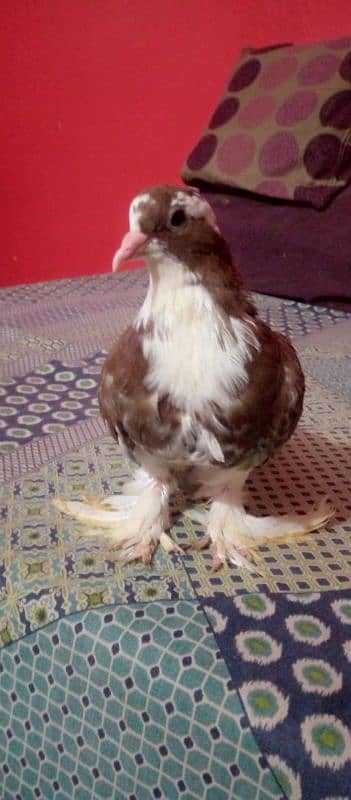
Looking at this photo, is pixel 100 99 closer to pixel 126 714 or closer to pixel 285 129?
pixel 285 129

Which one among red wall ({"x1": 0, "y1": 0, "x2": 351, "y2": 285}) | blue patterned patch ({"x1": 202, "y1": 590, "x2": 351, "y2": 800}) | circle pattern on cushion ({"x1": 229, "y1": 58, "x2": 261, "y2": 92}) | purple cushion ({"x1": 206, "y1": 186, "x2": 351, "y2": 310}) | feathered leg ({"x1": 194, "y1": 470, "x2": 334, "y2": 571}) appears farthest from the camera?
red wall ({"x1": 0, "y1": 0, "x2": 351, "y2": 285})

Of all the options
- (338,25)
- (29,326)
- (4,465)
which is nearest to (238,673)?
(4,465)

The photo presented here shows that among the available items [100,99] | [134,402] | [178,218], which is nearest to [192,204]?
[178,218]

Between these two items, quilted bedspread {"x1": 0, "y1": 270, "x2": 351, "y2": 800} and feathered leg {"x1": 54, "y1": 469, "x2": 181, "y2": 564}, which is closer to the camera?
quilted bedspread {"x1": 0, "y1": 270, "x2": 351, "y2": 800}

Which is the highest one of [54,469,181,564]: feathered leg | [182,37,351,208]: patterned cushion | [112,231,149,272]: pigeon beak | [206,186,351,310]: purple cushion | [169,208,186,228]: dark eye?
[169,208,186,228]: dark eye

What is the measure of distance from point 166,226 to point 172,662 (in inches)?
11.8

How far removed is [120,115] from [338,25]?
1.98ft

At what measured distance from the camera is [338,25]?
68.5 inches

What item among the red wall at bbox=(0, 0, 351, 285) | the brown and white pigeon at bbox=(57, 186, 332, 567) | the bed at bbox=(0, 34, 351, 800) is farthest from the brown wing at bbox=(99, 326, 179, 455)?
the red wall at bbox=(0, 0, 351, 285)

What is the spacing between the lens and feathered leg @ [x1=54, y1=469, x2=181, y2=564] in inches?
26.8

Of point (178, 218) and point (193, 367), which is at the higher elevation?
point (178, 218)

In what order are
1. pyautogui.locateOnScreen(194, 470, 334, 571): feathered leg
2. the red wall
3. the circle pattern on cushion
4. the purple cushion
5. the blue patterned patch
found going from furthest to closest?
the red wall, the circle pattern on cushion, the purple cushion, pyautogui.locateOnScreen(194, 470, 334, 571): feathered leg, the blue patterned patch

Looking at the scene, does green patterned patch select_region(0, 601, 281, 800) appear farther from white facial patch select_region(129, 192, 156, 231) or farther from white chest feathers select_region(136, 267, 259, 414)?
white facial patch select_region(129, 192, 156, 231)

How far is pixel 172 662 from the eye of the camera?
56 centimetres
